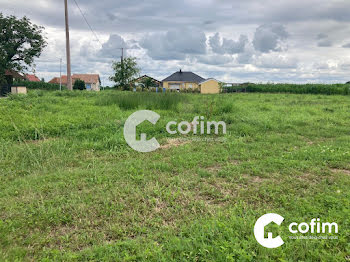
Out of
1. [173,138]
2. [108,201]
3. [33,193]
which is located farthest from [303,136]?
[33,193]

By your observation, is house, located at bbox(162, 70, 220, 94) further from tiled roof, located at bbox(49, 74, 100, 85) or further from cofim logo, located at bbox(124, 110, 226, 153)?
cofim logo, located at bbox(124, 110, 226, 153)

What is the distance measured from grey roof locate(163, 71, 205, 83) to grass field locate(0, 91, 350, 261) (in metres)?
37.6

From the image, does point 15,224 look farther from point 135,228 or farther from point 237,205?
point 237,205

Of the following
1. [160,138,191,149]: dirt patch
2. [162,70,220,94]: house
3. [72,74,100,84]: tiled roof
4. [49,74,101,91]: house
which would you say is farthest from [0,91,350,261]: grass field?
[72,74,100,84]: tiled roof

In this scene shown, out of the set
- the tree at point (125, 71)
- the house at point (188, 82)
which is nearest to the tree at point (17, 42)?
the tree at point (125, 71)

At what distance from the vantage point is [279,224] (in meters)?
2.29

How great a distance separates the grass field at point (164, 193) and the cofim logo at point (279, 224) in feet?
0.19

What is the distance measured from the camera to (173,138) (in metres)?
5.61

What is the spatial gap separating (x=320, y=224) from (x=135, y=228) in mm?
1678

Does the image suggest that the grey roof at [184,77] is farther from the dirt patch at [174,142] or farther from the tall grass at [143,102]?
the dirt patch at [174,142]

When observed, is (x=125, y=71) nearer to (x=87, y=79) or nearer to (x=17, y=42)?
(x=17, y=42)

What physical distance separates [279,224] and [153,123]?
14.5ft

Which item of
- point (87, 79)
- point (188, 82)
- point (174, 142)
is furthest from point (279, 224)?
point (87, 79)

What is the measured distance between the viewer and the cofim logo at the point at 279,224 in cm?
203
